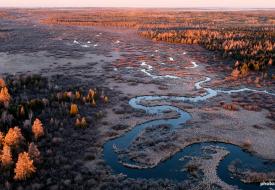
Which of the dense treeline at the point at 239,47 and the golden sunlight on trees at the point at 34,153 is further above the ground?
the dense treeline at the point at 239,47

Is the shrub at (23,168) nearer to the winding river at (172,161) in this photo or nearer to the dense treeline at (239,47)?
the winding river at (172,161)

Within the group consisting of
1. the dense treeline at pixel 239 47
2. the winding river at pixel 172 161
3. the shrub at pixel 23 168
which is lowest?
the winding river at pixel 172 161

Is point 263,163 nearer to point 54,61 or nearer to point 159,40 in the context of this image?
point 54,61

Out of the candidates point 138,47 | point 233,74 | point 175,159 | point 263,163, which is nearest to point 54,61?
point 138,47

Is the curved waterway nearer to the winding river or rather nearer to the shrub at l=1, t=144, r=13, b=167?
the winding river

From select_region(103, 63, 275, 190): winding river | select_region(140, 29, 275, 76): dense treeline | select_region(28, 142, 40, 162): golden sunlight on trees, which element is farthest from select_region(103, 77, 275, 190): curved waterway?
select_region(140, 29, 275, 76): dense treeline

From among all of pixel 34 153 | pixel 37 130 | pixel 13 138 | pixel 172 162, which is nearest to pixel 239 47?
pixel 172 162

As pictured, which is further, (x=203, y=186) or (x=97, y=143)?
(x=97, y=143)

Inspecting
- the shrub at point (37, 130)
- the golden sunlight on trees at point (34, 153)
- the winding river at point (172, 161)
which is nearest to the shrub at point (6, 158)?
the golden sunlight on trees at point (34, 153)
